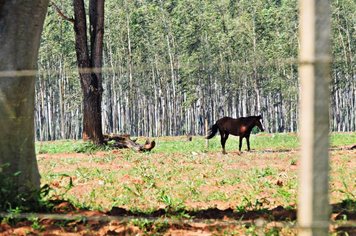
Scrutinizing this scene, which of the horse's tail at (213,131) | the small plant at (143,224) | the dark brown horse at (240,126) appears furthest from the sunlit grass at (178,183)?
the horse's tail at (213,131)

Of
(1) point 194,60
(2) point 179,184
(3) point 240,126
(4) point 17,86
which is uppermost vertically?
(1) point 194,60

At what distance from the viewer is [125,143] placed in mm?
18750

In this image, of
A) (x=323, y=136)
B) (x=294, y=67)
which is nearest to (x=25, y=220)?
(x=323, y=136)

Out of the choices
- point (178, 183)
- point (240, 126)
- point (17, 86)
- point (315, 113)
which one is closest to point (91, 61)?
point (240, 126)

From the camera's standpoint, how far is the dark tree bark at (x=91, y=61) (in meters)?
18.1

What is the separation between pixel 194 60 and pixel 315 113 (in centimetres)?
5576

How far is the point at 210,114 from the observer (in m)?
61.9

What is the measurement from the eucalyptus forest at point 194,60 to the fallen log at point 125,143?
36.1m

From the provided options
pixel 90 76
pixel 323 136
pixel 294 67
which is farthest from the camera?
pixel 294 67

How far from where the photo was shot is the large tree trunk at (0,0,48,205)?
5.81 m

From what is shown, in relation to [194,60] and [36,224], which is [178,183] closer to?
[36,224]

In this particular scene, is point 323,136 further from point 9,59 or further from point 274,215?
point 9,59

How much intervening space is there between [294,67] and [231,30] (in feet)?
20.8

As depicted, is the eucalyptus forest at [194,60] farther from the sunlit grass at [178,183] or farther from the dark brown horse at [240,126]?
the sunlit grass at [178,183]
